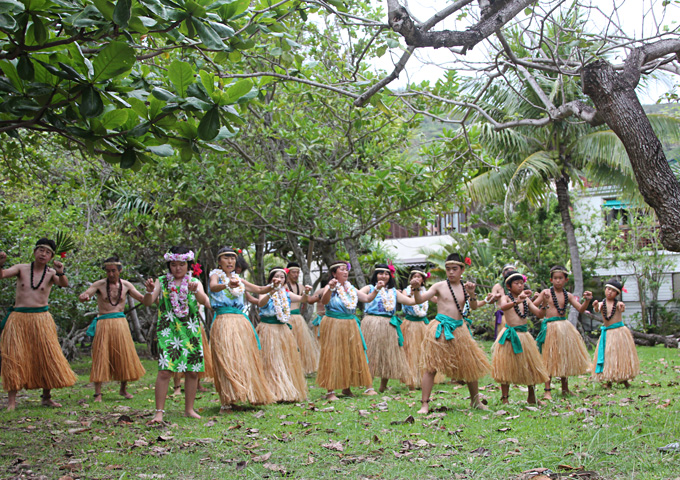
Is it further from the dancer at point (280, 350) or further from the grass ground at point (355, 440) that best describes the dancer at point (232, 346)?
the dancer at point (280, 350)

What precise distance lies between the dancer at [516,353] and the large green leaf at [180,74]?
167 inches

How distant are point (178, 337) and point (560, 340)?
4.40 metres

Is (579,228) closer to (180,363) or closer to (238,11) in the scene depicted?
(180,363)

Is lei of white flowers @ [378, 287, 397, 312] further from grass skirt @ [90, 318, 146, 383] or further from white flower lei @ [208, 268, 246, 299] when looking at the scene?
grass skirt @ [90, 318, 146, 383]

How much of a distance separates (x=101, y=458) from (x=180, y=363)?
1.63 metres

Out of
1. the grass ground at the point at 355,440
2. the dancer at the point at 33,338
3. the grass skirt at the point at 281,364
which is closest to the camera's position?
the grass ground at the point at 355,440

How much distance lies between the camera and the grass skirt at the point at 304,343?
30.7 feet

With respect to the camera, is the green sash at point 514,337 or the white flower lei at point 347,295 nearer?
the green sash at point 514,337

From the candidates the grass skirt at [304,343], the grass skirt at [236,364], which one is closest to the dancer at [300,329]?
the grass skirt at [304,343]

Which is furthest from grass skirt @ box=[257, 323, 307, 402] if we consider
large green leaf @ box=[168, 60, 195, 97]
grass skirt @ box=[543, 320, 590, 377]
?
large green leaf @ box=[168, 60, 195, 97]

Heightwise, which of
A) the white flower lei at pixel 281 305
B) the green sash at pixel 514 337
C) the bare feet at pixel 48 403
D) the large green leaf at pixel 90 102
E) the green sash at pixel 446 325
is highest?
the large green leaf at pixel 90 102

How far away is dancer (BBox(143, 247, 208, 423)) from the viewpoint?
5727mm

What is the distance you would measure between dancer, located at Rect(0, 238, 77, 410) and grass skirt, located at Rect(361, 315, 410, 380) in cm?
358

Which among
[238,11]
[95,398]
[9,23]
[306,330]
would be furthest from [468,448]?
[306,330]
